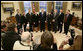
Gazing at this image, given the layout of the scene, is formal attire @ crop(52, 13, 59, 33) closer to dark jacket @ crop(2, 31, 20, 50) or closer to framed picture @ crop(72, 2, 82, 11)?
framed picture @ crop(72, 2, 82, 11)

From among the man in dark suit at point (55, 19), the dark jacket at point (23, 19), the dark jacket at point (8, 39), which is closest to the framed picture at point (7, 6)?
the dark jacket at point (23, 19)

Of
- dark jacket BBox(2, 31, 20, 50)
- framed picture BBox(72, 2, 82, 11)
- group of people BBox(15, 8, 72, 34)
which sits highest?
framed picture BBox(72, 2, 82, 11)

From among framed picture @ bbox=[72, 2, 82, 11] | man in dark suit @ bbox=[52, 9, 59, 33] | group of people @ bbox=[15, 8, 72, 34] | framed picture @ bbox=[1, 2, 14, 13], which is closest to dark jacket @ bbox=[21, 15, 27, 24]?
group of people @ bbox=[15, 8, 72, 34]

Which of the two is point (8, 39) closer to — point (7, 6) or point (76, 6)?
point (76, 6)

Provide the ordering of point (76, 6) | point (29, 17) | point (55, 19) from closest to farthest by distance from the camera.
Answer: point (55, 19), point (29, 17), point (76, 6)

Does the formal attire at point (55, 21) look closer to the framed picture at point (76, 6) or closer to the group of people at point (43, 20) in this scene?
the group of people at point (43, 20)

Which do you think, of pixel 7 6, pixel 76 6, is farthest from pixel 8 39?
pixel 7 6

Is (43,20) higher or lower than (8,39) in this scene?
higher

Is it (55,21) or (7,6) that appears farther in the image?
(7,6)

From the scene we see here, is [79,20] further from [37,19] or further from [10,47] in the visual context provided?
[10,47]

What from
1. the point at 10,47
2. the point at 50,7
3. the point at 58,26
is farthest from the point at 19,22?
the point at 10,47

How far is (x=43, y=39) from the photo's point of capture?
173cm

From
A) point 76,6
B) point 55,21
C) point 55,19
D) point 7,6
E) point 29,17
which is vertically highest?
point 7,6

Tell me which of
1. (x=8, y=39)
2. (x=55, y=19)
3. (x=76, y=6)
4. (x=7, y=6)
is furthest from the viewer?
(x=7, y=6)
